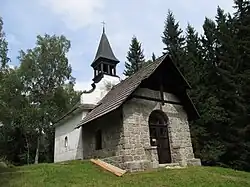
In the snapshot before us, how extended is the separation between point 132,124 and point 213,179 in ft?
15.0

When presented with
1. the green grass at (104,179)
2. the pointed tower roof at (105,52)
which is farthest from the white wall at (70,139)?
the green grass at (104,179)

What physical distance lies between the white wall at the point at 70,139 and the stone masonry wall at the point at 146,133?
541 cm

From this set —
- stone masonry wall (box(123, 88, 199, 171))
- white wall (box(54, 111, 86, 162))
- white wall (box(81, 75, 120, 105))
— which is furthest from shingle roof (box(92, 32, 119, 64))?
stone masonry wall (box(123, 88, 199, 171))

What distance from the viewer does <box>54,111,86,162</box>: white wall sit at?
1653 cm

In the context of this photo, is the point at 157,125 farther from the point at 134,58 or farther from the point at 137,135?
the point at 134,58

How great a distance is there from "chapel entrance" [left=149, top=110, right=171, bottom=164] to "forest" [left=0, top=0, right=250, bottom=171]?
6.35 m

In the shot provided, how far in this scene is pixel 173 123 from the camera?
45.8 ft

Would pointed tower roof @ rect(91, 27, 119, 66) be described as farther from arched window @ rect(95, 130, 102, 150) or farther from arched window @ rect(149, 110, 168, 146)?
arched window @ rect(149, 110, 168, 146)

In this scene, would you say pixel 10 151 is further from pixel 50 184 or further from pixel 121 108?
pixel 50 184

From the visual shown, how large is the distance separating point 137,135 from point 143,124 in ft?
2.47

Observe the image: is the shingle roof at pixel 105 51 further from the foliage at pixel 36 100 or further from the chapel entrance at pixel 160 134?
the chapel entrance at pixel 160 134

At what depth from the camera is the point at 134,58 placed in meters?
34.1

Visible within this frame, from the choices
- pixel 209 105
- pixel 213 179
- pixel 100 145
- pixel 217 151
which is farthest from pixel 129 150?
pixel 209 105

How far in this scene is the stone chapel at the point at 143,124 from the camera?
1162 cm
